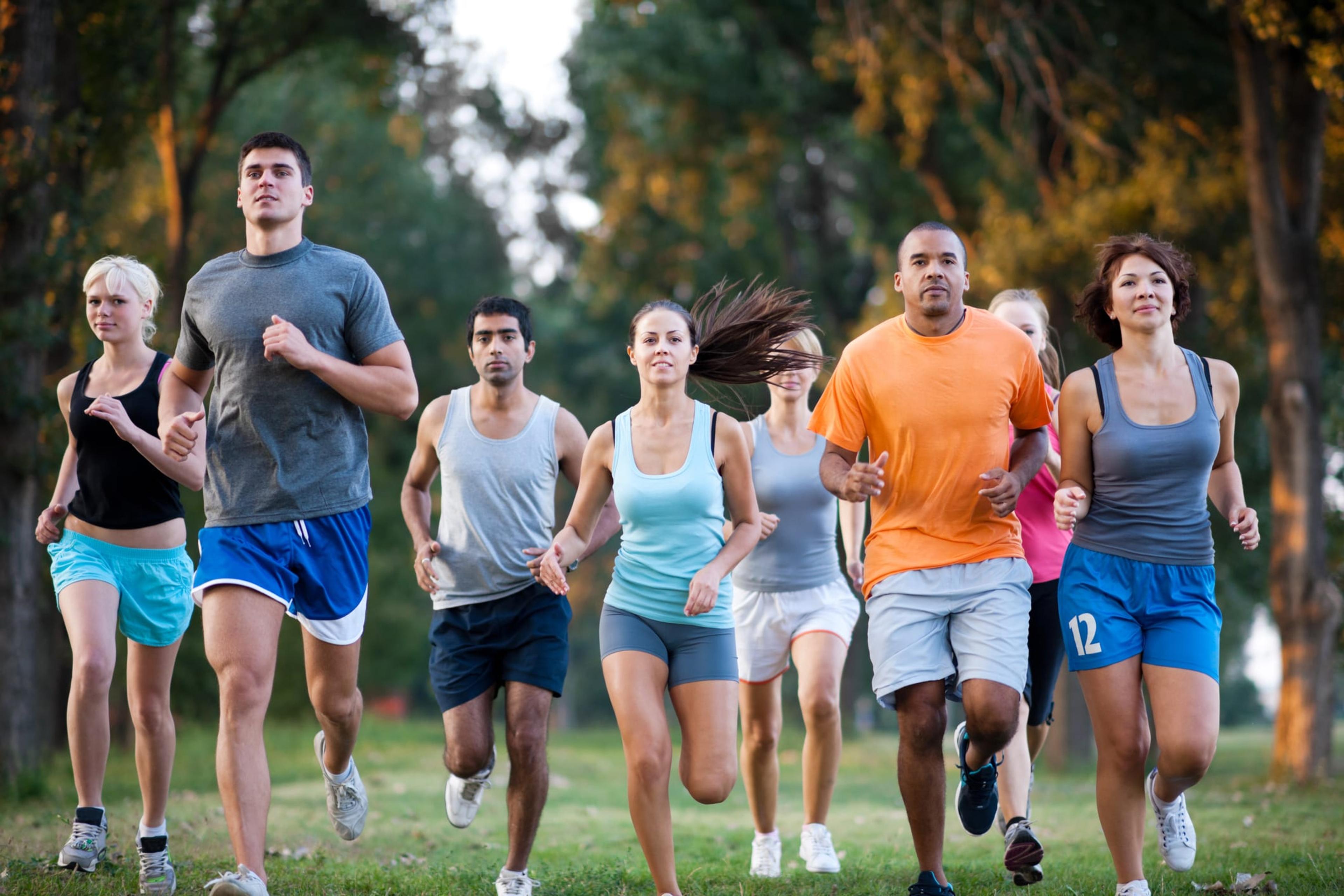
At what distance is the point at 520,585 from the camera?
249 inches

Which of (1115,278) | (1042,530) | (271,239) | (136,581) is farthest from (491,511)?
(1115,278)

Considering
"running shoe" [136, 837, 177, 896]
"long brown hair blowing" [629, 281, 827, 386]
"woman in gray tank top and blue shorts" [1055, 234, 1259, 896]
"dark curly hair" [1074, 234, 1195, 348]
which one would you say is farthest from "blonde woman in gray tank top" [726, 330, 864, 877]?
"running shoe" [136, 837, 177, 896]

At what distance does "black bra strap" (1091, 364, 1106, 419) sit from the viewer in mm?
5496

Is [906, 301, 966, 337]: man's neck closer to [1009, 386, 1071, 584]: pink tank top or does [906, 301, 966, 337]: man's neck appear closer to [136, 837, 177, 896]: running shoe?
[1009, 386, 1071, 584]: pink tank top

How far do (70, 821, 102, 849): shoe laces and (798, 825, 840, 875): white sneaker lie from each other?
3.67 m

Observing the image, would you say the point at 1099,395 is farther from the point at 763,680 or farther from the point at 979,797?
the point at 763,680

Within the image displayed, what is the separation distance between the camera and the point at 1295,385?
1331 centimetres

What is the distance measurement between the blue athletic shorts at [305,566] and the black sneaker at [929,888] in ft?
8.78

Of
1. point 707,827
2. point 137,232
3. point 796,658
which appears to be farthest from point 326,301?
point 137,232

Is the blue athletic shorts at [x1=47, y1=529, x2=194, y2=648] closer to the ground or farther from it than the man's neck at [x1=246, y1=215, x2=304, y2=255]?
closer to the ground

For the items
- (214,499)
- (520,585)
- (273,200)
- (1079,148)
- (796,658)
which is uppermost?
(1079,148)

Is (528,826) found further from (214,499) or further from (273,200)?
(273,200)

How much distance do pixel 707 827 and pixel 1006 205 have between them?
39.7ft

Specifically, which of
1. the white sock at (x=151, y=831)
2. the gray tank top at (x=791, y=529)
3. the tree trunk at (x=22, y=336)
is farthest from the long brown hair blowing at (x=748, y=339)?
the tree trunk at (x=22, y=336)
